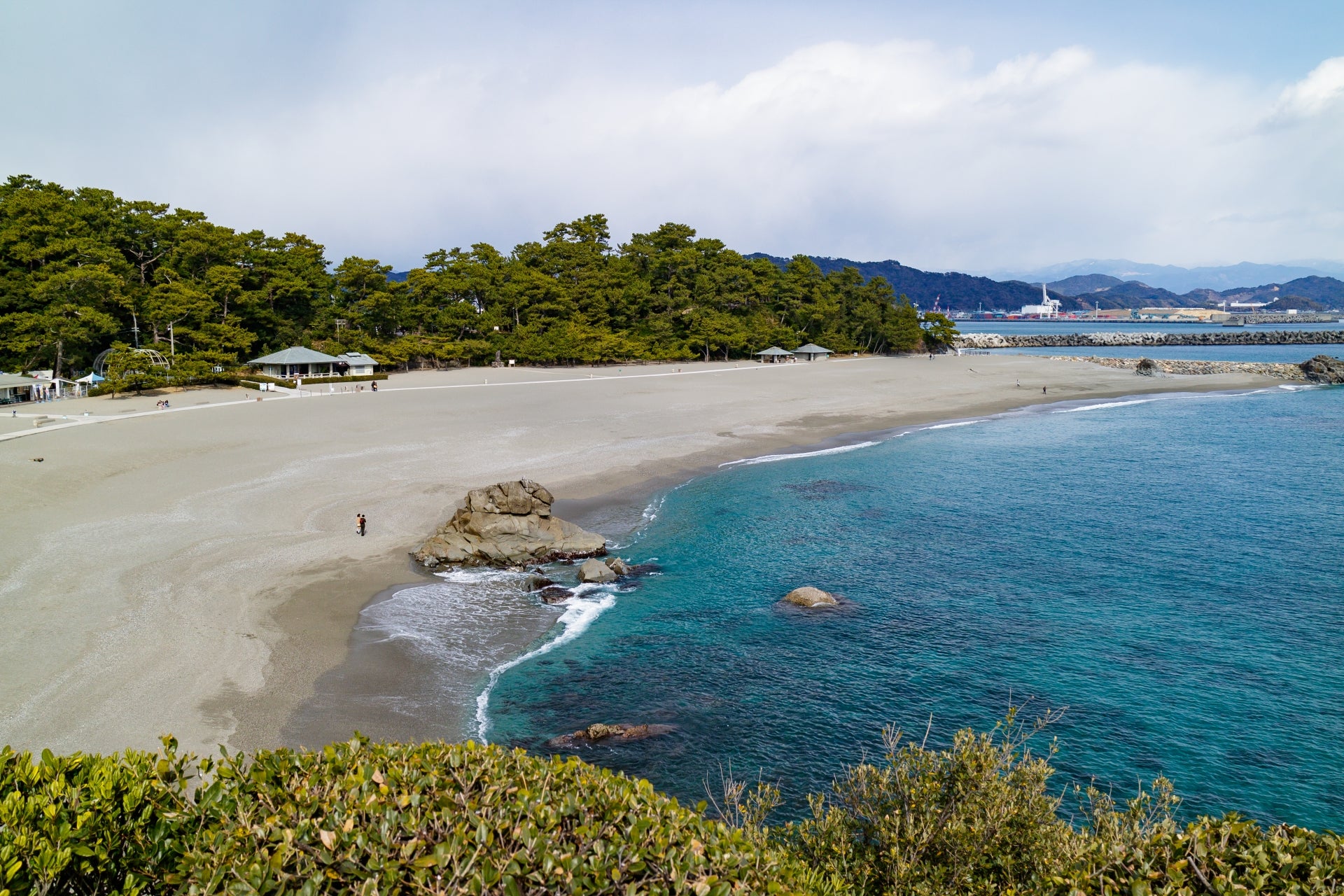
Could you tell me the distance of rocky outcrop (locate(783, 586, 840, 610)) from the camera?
21.3 meters

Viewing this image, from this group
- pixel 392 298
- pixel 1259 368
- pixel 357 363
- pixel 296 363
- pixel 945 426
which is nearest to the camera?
pixel 945 426

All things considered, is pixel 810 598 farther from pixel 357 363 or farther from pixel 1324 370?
pixel 1324 370

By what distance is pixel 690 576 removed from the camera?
2388 cm

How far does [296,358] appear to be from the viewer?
61.8 metres

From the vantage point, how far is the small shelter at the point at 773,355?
8718 centimetres

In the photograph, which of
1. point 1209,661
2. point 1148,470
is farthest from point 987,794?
point 1148,470

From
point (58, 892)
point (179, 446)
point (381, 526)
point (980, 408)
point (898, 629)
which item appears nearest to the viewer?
point (58, 892)

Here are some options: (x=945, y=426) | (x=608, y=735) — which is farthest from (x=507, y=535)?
(x=945, y=426)

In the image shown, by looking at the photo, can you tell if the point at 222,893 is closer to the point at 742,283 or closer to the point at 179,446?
the point at 179,446

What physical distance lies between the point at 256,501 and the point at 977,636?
24267mm

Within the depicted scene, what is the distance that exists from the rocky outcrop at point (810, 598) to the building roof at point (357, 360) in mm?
53985

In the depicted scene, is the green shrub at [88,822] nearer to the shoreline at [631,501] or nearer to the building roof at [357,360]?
the shoreline at [631,501]

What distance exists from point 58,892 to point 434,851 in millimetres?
3017

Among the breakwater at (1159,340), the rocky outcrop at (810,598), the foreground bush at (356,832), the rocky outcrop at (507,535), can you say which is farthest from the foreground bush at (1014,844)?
the breakwater at (1159,340)
